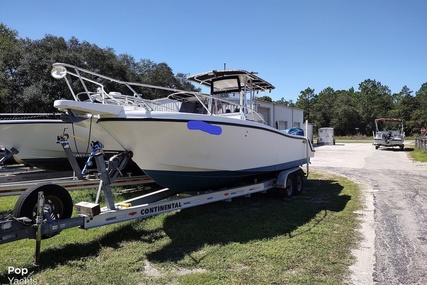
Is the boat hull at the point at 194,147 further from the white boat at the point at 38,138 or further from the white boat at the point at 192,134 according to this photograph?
the white boat at the point at 38,138

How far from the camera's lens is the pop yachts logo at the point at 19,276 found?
3.33 m

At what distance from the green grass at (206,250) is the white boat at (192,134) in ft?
2.72

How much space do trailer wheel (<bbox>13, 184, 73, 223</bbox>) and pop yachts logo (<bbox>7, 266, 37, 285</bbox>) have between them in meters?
0.58

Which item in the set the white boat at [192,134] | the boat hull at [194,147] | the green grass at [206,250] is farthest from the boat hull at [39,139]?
the boat hull at [194,147]

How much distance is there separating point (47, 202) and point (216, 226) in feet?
8.05

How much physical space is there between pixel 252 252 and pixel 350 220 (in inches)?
93.4

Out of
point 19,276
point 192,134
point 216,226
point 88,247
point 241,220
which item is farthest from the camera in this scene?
point 241,220

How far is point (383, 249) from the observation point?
4266 millimetres

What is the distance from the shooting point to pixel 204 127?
15.9 feet

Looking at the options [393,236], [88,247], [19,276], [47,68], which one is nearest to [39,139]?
[88,247]

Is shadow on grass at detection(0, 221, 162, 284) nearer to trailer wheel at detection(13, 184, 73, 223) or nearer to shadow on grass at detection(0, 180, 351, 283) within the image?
shadow on grass at detection(0, 180, 351, 283)

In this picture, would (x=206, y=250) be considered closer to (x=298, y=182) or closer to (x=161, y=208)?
(x=161, y=208)

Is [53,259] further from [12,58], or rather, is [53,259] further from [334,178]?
[12,58]

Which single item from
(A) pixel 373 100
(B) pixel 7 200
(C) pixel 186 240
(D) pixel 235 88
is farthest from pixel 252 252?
(A) pixel 373 100
